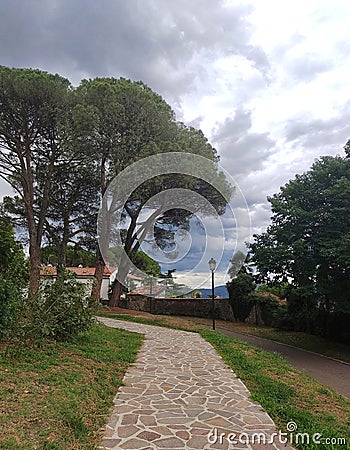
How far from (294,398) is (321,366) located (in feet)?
12.0

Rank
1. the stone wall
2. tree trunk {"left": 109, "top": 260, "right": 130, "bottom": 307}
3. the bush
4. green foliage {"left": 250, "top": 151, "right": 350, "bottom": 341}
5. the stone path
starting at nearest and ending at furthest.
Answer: the stone path, the bush, green foliage {"left": 250, "top": 151, "right": 350, "bottom": 341}, tree trunk {"left": 109, "top": 260, "right": 130, "bottom": 307}, the stone wall

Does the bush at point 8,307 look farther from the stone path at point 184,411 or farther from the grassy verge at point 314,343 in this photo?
the grassy verge at point 314,343

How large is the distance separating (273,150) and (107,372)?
8110 mm

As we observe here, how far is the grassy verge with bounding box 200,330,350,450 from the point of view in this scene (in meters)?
2.73

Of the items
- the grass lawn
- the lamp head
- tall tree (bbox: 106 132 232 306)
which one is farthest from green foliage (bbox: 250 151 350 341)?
tall tree (bbox: 106 132 232 306)

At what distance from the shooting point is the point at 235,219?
966cm

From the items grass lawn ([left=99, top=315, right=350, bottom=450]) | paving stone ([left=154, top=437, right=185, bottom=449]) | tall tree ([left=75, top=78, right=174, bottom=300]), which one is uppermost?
tall tree ([left=75, top=78, right=174, bottom=300])

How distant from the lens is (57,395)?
3031 millimetres

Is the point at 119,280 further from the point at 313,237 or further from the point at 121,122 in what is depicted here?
the point at 313,237

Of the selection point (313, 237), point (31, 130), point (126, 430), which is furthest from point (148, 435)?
point (31, 130)

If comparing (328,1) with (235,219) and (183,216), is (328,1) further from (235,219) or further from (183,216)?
(183,216)

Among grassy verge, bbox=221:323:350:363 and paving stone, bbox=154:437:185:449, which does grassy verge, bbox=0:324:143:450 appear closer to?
paving stone, bbox=154:437:185:449

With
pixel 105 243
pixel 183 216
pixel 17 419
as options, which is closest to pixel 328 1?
pixel 17 419

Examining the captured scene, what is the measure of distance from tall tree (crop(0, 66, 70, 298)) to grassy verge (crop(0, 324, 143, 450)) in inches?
214
